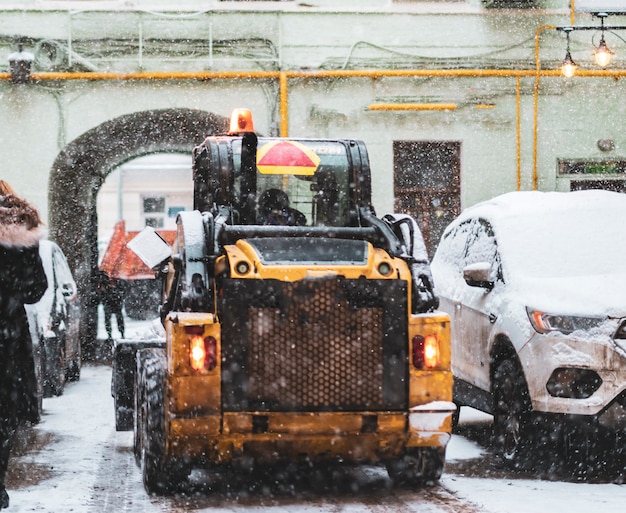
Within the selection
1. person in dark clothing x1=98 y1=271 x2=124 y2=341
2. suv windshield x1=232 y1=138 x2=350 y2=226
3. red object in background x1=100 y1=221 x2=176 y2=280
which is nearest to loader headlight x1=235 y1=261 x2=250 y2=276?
suv windshield x1=232 y1=138 x2=350 y2=226

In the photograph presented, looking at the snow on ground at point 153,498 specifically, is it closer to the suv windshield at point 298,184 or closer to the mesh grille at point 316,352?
the mesh grille at point 316,352

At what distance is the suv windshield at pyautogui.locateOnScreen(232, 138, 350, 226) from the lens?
8102mm

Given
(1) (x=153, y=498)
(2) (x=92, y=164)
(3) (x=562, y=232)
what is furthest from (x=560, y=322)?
(2) (x=92, y=164)

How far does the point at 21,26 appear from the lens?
16.9 m

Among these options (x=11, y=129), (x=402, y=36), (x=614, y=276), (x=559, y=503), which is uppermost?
(x=402, y=36)

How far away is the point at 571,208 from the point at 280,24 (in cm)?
879

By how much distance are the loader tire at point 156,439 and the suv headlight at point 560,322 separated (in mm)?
2480

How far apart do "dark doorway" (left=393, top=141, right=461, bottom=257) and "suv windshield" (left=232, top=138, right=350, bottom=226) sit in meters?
9.38

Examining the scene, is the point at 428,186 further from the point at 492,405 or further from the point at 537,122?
the point at 492,405

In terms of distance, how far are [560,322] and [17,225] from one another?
3531mm

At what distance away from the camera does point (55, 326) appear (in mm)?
12141

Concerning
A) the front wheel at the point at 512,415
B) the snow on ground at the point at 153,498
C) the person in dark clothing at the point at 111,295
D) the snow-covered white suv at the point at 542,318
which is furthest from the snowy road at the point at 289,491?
the person in dark clothing at the point at 111,295

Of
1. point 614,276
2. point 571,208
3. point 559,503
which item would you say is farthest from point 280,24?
point 559,503

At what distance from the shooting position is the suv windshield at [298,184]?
8102 millimetres
